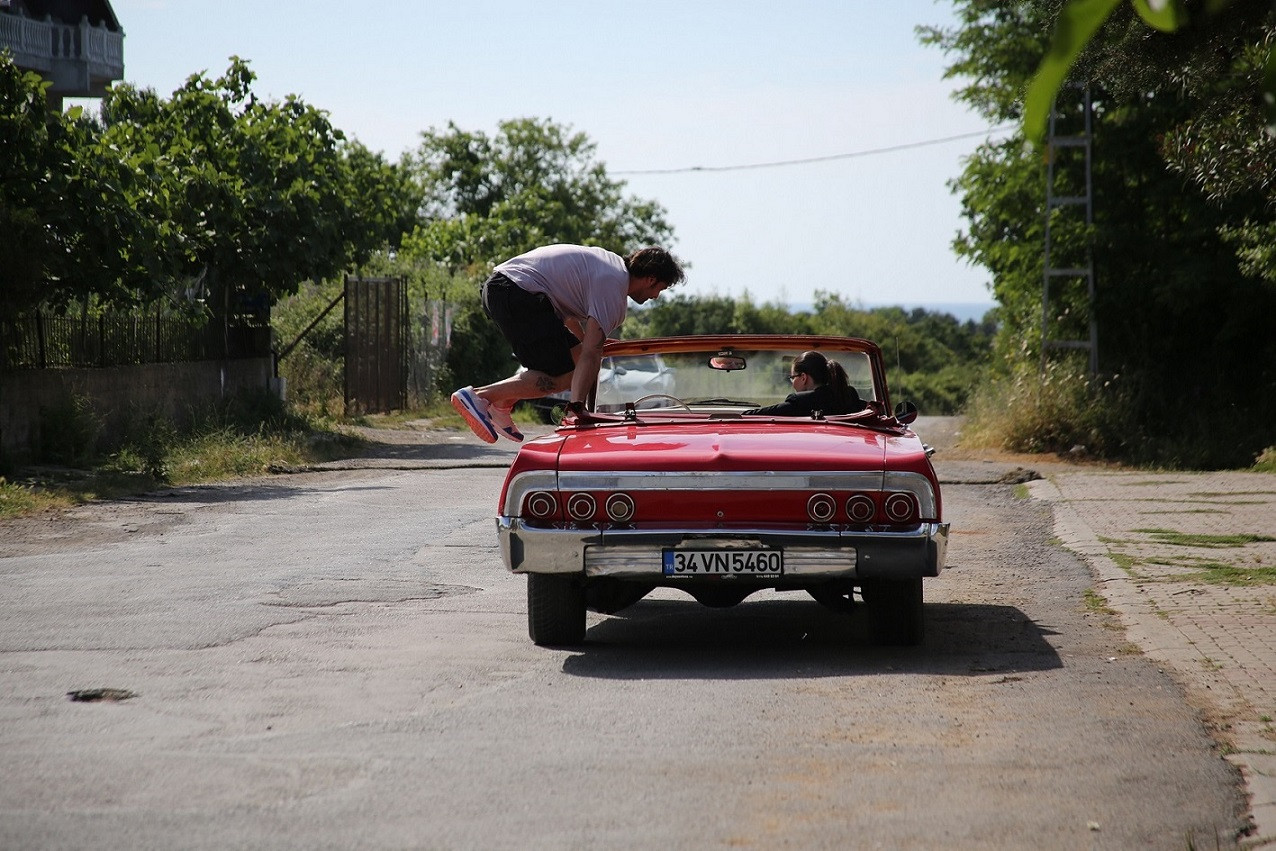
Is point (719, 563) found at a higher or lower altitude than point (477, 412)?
lower

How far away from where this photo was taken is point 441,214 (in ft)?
252

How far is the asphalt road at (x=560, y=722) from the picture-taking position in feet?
13.5

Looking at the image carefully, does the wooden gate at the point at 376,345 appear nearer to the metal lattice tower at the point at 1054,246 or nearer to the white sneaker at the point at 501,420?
the metal lattice tower at the point at 1054,246

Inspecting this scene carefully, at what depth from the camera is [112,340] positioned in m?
18.8

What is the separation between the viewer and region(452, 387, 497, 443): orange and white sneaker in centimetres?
810

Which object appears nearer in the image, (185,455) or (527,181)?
(185,455)

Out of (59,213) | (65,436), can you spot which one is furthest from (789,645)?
(65,436)

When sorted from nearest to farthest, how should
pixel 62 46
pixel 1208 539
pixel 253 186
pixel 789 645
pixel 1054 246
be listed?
pixel 789 645 < pixel 1208 539 < pixel 253 186 < pixel 1054 246 < pixel 62 46

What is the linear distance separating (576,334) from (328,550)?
3203 millimetres

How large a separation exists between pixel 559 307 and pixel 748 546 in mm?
2246

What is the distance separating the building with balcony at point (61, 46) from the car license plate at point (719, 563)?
105 feet

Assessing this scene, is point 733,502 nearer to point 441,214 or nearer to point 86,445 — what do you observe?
point 86,445

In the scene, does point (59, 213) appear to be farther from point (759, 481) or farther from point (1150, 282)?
point (1150, 282)

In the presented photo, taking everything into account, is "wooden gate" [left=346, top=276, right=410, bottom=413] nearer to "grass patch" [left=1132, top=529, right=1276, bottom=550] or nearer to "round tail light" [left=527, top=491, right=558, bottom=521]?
"grass patch" [left=1132, top=529, right=1276, bottom=550]
